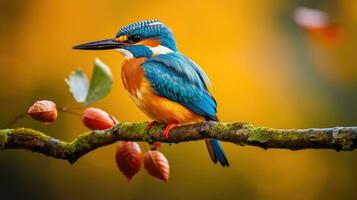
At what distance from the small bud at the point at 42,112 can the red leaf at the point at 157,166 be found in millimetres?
245

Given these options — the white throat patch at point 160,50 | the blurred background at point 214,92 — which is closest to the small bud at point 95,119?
the white throat patch at point 160,50

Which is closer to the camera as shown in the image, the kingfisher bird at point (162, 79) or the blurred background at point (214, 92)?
the kingfisher bird at point (162, 79)

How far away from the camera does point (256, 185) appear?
5531mm

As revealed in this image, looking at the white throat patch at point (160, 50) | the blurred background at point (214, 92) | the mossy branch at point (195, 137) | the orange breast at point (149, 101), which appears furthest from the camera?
the blurred background at point (214, 92)

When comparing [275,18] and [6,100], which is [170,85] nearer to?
[6,100]

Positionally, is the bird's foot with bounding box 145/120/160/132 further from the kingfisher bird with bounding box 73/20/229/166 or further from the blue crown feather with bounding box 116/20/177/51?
the blue crown feather with bounding box 116/20/177/51

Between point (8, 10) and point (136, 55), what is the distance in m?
3.74

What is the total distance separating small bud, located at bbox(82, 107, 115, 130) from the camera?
177 cm

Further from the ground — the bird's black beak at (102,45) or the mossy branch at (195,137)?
the bird's black beak at (102,45)

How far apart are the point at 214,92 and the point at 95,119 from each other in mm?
3372

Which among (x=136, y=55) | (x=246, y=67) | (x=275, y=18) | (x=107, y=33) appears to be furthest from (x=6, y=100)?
(x=136, y=55)

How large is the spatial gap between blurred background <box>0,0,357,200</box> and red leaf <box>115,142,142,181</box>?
3057 millimetres

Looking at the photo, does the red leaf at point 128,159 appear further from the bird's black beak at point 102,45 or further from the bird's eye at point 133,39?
the bird's eye at point 133,39

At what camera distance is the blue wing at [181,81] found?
201 cm
